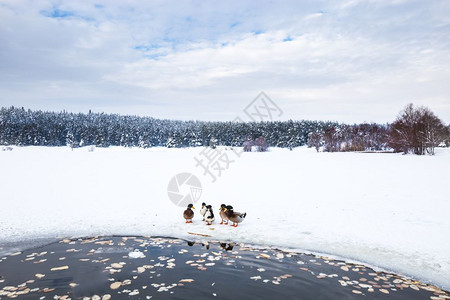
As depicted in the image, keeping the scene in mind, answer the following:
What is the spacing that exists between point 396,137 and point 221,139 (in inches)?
2992

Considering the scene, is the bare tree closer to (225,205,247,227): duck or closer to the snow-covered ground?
the snow-covered ground

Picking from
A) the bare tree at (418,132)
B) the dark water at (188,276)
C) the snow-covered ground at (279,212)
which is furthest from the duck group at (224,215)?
the bare tree at (418,132)

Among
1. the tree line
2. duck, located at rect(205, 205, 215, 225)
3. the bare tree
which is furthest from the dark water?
the tree line

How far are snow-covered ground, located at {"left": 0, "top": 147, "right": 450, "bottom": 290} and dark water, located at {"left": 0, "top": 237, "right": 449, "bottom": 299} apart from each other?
106 cm

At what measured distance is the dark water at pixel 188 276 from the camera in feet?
21.6

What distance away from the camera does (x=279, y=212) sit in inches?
559

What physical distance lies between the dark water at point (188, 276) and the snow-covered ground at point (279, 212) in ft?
3.49

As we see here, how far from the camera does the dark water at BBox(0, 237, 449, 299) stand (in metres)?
6.58

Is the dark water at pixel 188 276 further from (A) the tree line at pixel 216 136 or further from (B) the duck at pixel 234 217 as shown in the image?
(A) the tree line at pixel 216 136

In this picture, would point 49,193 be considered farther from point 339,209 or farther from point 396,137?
point 396,137

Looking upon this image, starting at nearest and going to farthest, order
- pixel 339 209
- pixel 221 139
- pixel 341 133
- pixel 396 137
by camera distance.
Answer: pixel 339 209, pixel 396 137, pixel 341 133, pixel 221 139

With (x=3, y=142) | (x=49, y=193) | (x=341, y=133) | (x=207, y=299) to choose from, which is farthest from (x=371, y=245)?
(x=3, y=142)

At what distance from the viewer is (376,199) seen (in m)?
16.5

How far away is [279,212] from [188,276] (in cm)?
764
